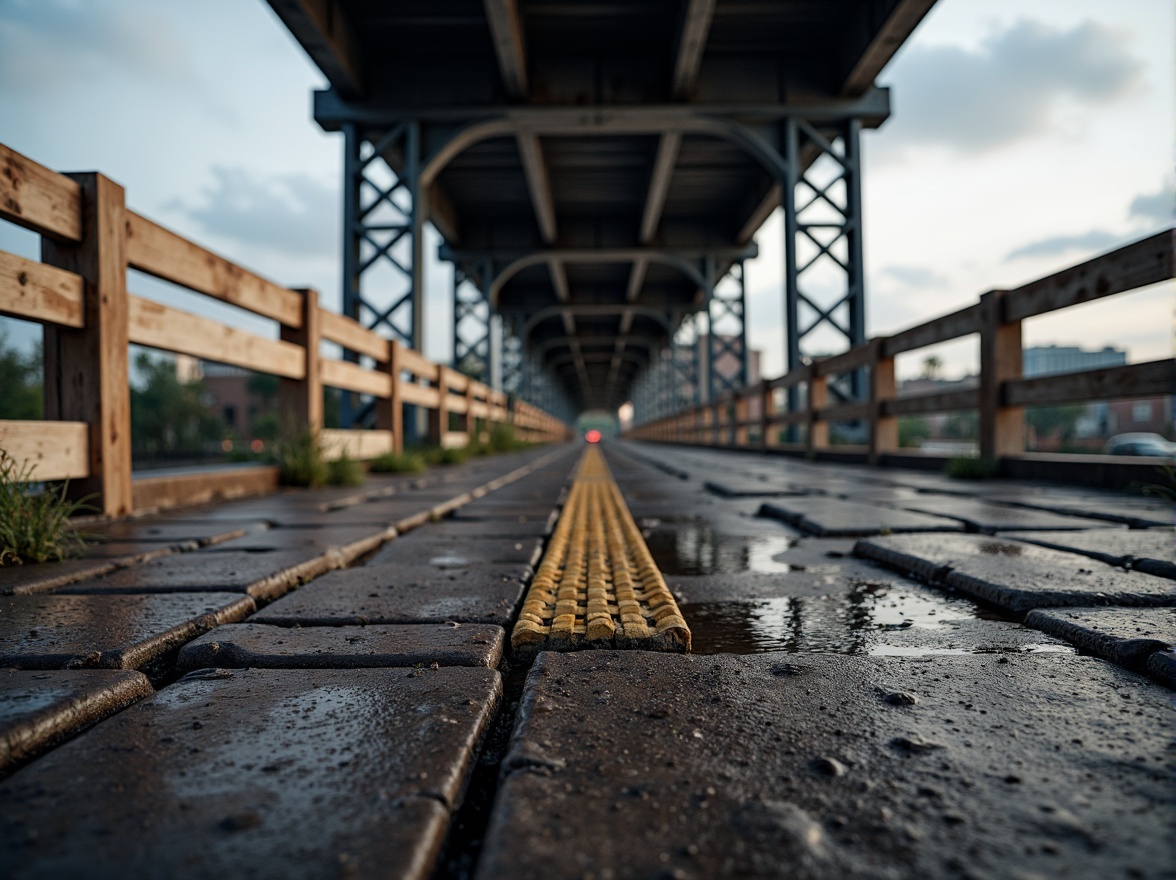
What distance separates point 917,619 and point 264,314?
14.0 ft

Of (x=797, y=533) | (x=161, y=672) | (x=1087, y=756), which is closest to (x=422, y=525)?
(x=797, y=533)

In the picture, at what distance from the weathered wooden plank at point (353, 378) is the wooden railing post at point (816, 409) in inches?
200

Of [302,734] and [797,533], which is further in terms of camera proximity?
[797,533]

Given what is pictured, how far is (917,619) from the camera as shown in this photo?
1451 mm

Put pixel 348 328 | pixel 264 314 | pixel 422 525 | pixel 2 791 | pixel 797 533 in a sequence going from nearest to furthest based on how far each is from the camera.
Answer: pixel 2 791 → pixel 797 533 → pixel 422 525 → pixel 264 314 → pixel 348 328

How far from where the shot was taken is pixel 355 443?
20.9ft

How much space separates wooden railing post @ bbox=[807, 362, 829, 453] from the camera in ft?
29.2

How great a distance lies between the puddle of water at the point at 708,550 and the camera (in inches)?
81.3

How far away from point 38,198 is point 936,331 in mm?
5683

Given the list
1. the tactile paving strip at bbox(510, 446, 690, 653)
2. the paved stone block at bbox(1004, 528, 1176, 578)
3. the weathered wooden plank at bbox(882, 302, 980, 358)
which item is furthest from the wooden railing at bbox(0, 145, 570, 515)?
the weathered wooden plank at bbox(882, 302, 980, 358)

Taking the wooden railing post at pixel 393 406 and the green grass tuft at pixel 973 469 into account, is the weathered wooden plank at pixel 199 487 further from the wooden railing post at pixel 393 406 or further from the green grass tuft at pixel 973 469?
the green grass tuft at pixel 973 469

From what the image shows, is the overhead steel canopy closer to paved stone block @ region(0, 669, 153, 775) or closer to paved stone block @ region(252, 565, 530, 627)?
paved stone block @ region(252, 565, 530, 627)

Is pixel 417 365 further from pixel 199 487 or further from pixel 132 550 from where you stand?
pixel 132 550

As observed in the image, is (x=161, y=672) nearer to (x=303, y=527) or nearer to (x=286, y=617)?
(x=286, y=617)
